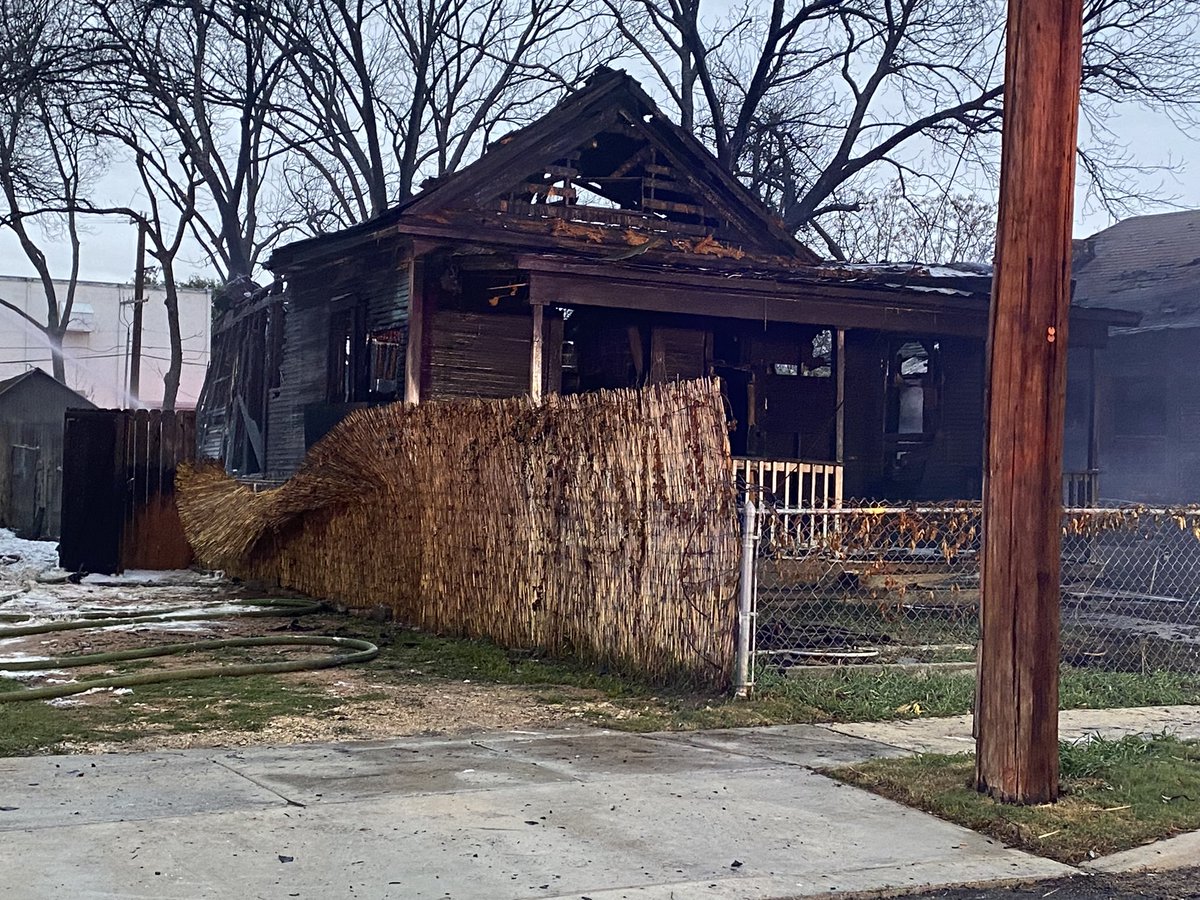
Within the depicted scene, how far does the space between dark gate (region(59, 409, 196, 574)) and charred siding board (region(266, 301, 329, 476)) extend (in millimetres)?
5105

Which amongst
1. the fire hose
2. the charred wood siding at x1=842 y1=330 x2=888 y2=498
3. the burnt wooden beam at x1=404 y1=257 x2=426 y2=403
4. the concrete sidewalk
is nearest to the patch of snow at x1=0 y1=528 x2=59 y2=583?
the fire hose

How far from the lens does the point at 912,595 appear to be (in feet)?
43.5

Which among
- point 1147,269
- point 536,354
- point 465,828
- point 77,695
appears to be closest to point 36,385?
point 536,354

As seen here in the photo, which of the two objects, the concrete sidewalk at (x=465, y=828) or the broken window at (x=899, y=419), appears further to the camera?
the broken window at (x=899, y=419)

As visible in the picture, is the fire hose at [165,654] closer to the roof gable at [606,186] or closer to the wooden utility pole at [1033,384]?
the wooden utility pole at [1033,384]

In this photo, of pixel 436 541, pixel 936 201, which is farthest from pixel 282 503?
pixel 936 201

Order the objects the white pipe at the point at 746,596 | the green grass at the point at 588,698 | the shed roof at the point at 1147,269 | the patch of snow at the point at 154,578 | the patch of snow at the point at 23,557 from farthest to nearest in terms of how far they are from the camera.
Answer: the shed roof at the point at 1147,269
the patch of snow at the point at 23,557
the patch of snow at the point at 154,578
the white pipe at the point at 746,596
the green grass at the point at 588,698

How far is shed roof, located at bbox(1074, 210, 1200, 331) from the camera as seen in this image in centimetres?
2845

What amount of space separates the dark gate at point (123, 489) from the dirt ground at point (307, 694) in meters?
2.41

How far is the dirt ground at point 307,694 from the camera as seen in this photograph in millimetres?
7496

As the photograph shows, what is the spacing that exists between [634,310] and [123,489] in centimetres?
708

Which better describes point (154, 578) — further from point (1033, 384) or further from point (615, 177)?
point (1033, 384)

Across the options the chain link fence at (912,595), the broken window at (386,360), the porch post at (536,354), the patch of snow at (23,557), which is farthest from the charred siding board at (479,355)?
the patch of snow at (23,557)

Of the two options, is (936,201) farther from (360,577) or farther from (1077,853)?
(1077,853)
